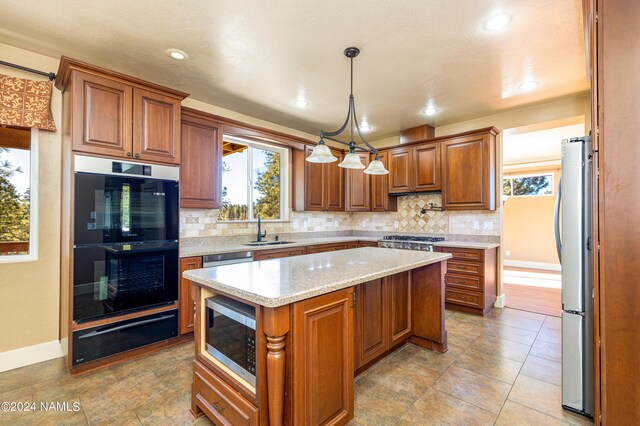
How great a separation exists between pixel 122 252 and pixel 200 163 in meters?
1.27

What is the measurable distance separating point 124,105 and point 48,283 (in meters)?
1.73

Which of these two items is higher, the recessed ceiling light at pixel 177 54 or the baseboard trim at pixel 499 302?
the recessed ceiling light at pixel 177 54

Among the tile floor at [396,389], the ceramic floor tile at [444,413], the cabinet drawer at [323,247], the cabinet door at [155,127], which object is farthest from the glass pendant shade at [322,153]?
the cabinet drawer at [323,247]

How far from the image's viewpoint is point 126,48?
249 cm

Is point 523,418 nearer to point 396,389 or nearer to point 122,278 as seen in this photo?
point 396,389

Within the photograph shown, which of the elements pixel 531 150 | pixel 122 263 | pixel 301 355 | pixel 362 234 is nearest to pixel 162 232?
pixel 122 263

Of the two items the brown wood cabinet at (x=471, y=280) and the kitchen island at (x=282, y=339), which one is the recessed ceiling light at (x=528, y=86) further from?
the kitchen island at (x=282, y=339)

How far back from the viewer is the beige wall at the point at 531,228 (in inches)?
279

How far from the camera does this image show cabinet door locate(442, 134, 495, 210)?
12.8 feet

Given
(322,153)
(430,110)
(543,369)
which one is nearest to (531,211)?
(430,110)

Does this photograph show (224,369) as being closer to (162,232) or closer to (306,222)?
(162,232)

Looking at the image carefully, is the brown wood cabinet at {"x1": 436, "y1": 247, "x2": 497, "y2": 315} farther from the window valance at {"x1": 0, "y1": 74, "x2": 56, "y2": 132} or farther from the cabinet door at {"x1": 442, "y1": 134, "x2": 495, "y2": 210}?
the window valance at {"x1": 0, "y1": 74, "x2": 56, "y2": 132}

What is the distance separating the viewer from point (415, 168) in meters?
4.60

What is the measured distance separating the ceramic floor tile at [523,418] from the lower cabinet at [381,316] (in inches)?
35.0
